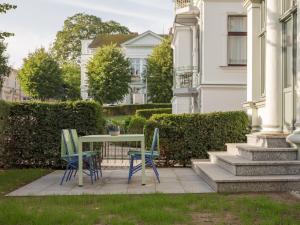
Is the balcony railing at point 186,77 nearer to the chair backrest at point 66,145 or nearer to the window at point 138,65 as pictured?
the chair backrest at point 66,145

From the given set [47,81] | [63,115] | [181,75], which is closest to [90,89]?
[47,81]

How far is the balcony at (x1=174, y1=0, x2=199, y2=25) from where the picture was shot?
1973cm

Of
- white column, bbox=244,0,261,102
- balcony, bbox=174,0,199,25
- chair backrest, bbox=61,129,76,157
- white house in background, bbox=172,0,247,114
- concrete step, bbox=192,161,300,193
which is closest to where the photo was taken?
concrete step, bbox=192,161,300,193

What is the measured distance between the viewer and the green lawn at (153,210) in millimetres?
6156

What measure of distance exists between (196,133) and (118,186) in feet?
14.1

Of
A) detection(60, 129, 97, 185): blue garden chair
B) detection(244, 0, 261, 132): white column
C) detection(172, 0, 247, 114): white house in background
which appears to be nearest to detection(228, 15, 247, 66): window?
detection(172, 0, 247, 114): white house in background

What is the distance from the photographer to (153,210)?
667cm

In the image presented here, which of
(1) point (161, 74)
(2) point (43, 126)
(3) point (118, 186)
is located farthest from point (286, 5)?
(1) point (161, 74)

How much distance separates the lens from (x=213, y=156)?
38.9 feet

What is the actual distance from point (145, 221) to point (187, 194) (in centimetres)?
220

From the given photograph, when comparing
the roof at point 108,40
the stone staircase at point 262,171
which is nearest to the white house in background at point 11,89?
the roof at point 108,40

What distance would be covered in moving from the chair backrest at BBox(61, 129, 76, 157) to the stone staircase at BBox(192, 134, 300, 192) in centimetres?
283

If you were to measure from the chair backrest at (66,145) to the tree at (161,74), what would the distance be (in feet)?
119

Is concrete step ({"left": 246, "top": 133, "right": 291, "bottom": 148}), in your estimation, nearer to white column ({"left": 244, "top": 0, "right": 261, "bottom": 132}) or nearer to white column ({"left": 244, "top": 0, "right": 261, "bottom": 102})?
white column ({"left": 244, "top": 0, "right": 261, "bottom": 132})
